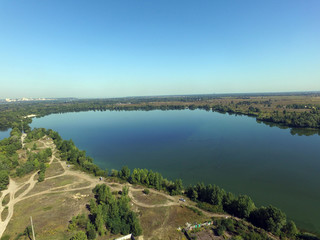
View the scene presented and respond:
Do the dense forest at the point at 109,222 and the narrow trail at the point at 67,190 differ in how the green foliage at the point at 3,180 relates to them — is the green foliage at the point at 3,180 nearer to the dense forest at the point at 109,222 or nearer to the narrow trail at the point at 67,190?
the narrow trail at the point at 67,190

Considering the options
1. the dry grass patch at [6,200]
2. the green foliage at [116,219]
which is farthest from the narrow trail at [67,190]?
the green foliage at [116,219]

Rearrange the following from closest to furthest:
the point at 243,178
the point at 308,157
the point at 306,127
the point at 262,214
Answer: the point at 262,214
the point at 243,178
the point at 308,157
the point at 306,127

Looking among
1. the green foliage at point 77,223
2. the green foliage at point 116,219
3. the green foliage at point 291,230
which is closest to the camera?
the green foliage at point 291,230

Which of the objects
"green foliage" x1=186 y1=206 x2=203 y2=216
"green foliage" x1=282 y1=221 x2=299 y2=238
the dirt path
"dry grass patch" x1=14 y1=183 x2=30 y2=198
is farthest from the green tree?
"green foliage" x1=282 y1=221 x2=299 y2=238

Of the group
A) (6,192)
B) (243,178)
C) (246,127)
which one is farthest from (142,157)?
(246,127)

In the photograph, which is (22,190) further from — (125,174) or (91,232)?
(91,232)

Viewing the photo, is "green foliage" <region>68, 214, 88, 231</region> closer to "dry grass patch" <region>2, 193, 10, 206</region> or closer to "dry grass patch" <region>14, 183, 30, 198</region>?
"dry grass patch" <region>2, 193, 10, 206</region>

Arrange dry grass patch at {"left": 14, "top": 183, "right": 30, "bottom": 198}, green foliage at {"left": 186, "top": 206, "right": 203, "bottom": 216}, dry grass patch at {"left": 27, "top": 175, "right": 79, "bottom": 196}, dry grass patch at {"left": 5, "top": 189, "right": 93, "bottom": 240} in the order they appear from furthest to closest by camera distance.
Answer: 1. dry grass patch at {"left": 27, "top": 175, "right": 79, "bottom": 196}
2. dry grass patch at {"left": 14, "top": 183, "right": 30, "bottom": 198}
3. green foliage at {"left": 186, "top": 206, "right": 203, "bottom": 216}
4. dry grass patch at {"left": 5, "top": 189, "right": 93, "bottom": 240}

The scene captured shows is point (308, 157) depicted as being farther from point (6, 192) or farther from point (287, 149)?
point (6, 192)
